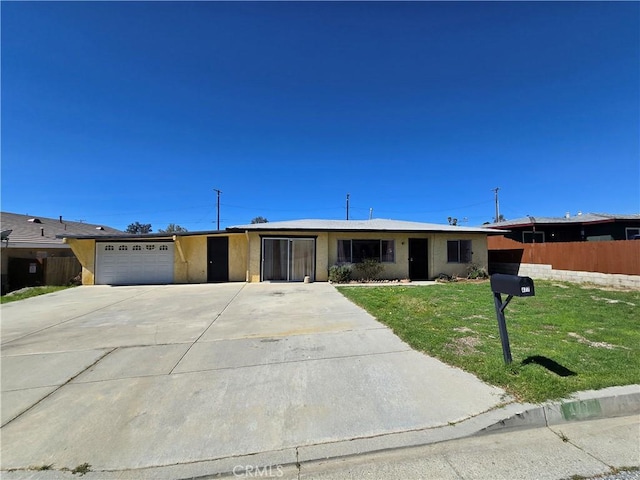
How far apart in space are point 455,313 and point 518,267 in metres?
12.3

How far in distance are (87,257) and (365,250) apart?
13962mm

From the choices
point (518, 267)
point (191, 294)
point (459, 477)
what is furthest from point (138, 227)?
point (459, 477)

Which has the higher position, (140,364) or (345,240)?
(345,240)

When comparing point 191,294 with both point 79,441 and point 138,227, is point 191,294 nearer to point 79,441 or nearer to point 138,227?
point 79,441

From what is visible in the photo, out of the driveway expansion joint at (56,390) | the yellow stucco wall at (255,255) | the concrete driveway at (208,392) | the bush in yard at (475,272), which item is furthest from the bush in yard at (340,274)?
the driveway expansion joint at (56,390)

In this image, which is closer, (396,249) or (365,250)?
(365,250)

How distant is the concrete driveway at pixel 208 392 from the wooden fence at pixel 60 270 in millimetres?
11197

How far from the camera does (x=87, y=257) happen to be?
1482cm

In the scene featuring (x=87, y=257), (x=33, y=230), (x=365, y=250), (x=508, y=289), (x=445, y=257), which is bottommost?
(x=508, y=289)

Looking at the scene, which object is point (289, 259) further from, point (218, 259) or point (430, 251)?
point (430, 251)

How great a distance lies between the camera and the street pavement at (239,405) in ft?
8.01

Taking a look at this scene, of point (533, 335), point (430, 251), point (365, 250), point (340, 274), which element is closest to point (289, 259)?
point (340, 274)

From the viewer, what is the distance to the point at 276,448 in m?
2.52

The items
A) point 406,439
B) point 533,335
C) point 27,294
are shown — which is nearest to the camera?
point 406,439
